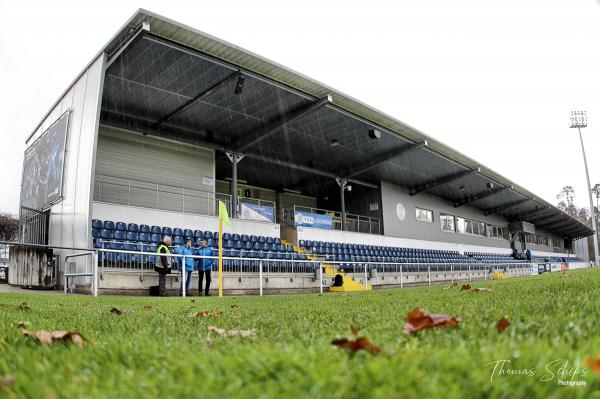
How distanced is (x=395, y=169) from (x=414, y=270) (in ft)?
28.0

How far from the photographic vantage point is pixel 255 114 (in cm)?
1862

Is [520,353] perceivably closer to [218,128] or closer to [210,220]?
[210,220]

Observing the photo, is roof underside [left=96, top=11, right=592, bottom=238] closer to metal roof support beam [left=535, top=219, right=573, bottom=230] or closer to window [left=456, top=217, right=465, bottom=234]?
window [left=456, top=217, right=465, bottom=234]

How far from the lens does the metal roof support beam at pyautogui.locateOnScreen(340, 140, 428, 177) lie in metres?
23.4

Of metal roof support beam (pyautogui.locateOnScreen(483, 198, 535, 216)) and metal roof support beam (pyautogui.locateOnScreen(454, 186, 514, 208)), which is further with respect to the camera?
metal roof support beam (pyautogui.locateOnScreen(483, 198, 535, 216))

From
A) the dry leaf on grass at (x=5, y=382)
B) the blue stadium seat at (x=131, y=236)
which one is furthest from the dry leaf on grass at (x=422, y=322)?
the blue stadium seat at (x=131, y=236)

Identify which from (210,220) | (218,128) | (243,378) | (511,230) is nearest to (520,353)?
(243,378)

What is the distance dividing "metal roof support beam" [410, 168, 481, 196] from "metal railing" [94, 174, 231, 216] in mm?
16507

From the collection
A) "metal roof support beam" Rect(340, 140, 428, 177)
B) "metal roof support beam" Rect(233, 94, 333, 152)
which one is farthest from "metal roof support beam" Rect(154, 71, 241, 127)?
"metal roof support beam" Rect(340, 140, 428, 177)

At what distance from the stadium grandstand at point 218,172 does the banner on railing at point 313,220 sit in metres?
0.08

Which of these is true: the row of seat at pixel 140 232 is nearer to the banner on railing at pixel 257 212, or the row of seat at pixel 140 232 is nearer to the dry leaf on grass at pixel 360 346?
the banner on railing at pixel 257 212

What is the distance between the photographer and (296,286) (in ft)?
54.0

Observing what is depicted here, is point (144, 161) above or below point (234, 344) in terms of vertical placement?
above

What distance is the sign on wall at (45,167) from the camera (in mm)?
15555
